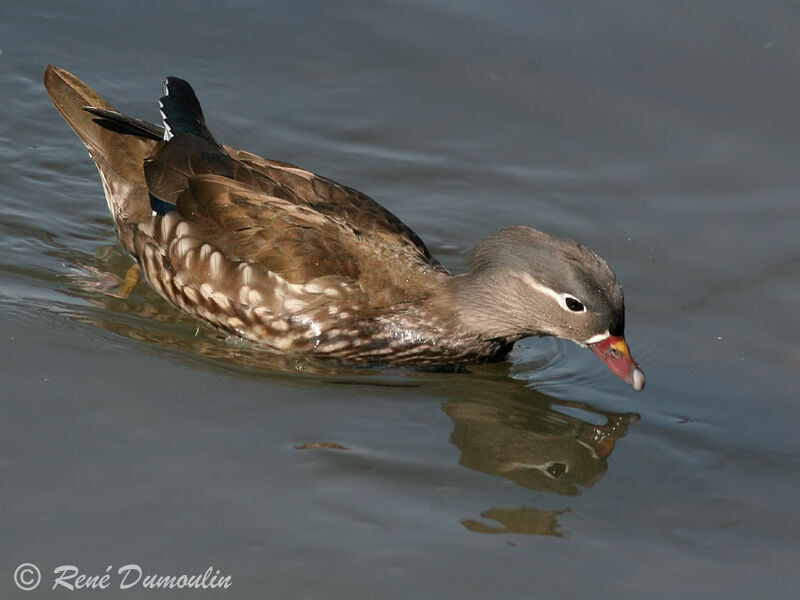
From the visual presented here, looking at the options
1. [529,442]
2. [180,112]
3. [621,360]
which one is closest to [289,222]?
[180,112]

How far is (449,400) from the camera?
7.29 m

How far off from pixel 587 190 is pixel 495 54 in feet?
6.18

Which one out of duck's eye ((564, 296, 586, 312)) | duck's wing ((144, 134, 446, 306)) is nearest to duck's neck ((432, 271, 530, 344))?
duck's wing ((144, 134, 446, 306))

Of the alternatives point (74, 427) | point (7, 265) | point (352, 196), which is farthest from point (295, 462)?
point (7, 265)

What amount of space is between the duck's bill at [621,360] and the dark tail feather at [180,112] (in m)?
3.03

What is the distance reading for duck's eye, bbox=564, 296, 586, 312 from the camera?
7199mm

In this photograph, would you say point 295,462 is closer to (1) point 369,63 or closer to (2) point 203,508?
(2) point 203,508

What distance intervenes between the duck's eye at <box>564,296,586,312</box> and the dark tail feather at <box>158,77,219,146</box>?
109 inches

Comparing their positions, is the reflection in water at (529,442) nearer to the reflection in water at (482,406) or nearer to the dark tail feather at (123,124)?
the reflection in water at (482,406)

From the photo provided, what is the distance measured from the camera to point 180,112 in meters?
8.59

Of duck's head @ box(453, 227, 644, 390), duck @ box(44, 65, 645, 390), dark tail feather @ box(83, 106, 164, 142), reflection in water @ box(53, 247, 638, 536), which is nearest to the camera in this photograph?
reflection in water @ box(53, 247, 638, 536)

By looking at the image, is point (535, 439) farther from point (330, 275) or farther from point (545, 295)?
point (330, 275)

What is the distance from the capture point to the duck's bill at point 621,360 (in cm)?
717

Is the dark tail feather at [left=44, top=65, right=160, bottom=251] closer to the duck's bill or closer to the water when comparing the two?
the water
